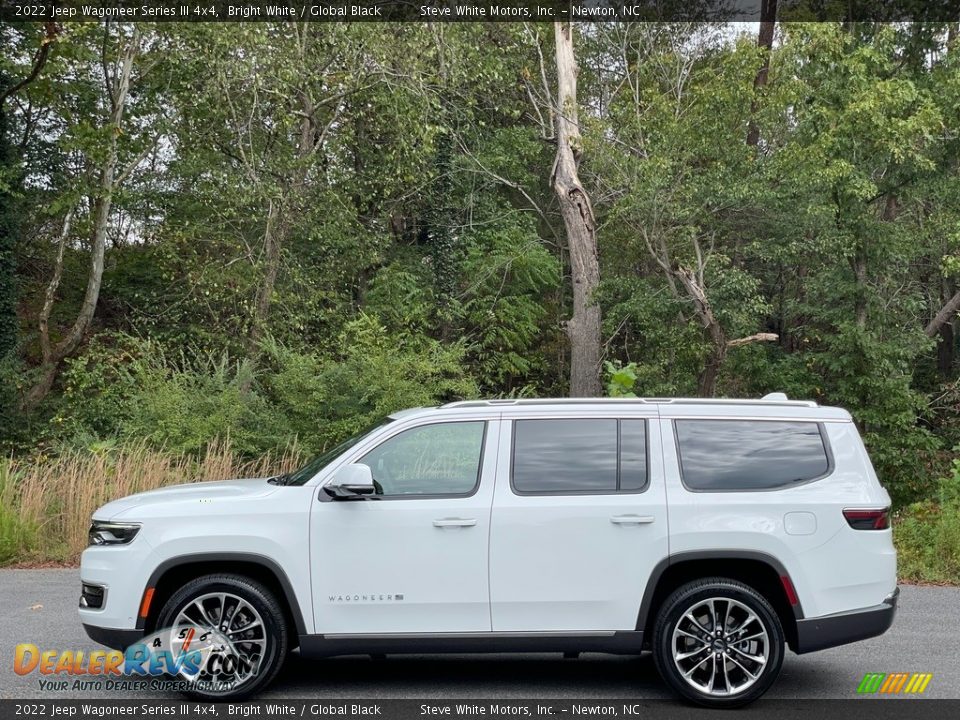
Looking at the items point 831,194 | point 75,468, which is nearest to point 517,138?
point 831,194

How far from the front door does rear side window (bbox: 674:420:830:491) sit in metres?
1.40

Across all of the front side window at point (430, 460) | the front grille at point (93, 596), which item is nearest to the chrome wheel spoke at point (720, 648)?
the front side window at point (430, 460)

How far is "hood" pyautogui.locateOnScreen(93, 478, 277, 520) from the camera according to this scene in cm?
634

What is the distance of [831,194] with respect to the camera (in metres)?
18.3

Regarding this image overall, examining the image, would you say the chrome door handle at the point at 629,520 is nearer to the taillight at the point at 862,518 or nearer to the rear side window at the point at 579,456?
the rear side window at the point at 579,456

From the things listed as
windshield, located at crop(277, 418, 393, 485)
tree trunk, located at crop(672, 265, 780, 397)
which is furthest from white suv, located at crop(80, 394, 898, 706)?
tree trunk, located at crop(672, 265, 780, 397)

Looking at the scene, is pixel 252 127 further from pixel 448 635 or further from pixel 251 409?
pixel 448 635

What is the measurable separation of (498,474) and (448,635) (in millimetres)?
1052

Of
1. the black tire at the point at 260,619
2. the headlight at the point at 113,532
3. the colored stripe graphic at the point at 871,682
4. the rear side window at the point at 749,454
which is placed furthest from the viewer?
the colored stripe graphic at the point at 871,682

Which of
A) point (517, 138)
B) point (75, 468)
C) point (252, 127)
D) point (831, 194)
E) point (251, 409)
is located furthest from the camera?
point (517, 138)

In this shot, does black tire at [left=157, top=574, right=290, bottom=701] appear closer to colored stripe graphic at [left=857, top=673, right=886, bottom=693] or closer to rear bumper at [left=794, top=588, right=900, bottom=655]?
rear bumper at [left=794, top=588, right=900, bottom=655]

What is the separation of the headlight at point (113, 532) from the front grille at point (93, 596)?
0.29 m

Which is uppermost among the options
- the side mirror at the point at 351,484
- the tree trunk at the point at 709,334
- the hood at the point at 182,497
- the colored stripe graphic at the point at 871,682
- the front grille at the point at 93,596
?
the tree trunk at the point at 709,334

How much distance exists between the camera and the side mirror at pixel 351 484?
6.03 meters
